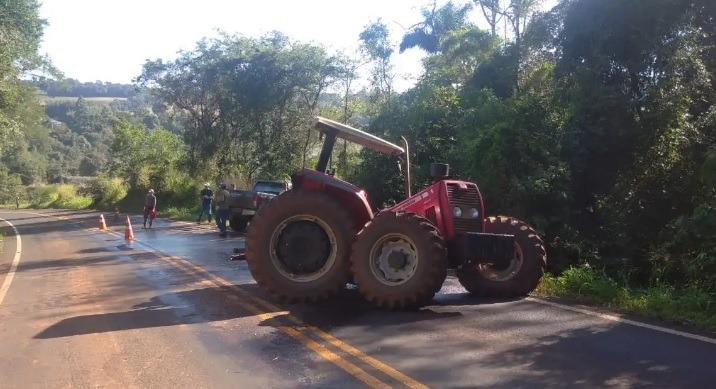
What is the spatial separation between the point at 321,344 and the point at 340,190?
9.21 feet

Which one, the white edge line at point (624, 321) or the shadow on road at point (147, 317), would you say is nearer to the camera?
the white edge line at point (624, 321)

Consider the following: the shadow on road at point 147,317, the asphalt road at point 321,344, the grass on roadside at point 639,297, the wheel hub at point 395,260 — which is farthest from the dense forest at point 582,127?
the shadow on road at point 147,317

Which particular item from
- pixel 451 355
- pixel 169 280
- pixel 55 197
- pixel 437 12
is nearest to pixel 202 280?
pixel 169 280

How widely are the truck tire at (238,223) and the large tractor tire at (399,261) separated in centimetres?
1494

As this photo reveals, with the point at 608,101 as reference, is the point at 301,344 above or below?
below

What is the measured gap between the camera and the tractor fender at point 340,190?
8664 millimetres

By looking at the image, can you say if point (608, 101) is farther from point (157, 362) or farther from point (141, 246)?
point (141, 246)

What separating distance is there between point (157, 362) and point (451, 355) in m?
2.70

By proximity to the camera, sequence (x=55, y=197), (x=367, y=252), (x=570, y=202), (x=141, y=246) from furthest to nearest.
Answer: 1. (x=55, y=197)
2. (x=141, y=246)
3. (x=570, y=202)
4. (x=367, y=252)

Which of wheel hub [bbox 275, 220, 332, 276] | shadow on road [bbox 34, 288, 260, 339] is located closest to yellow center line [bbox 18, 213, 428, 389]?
shadow on road [bbox 34, 288, 260, 339]

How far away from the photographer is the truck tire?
73.6ft

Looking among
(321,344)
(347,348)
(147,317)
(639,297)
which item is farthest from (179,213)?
(347,348)

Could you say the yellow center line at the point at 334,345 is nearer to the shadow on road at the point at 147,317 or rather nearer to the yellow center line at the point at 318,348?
the yellow center line at the point at 318,348

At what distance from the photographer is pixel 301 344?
6.40 metres
